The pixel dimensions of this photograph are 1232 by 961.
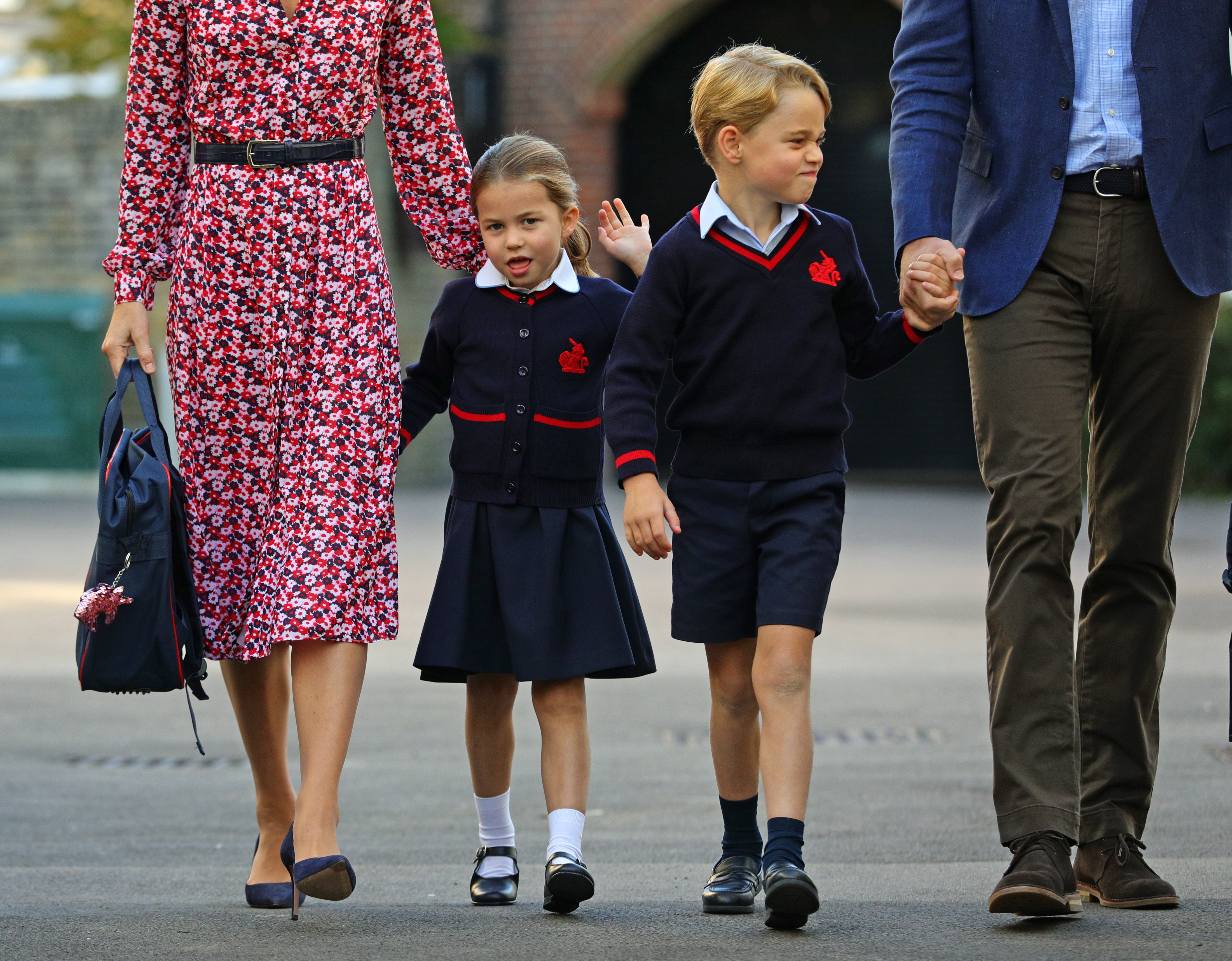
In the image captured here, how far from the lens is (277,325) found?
3.64 metres

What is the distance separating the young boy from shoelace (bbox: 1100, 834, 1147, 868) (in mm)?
691

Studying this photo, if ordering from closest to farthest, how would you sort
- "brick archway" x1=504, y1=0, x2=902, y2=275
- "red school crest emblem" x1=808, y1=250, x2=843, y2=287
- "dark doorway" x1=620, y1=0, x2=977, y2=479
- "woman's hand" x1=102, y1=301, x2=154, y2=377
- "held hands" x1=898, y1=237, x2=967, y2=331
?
"held hands" x1=898, y1=237, x2=967, y2=331 → "red school crest emblem" x1=808, y1=250, x2=843, y2=287 → "woman's hand" x1=102, y1=301, x2=154, y2=377 → "brick archway" x1=504, y1=0, x2=902, y2=275 → "dark doorway" x1=620, y1=0, x2=977, y2=479

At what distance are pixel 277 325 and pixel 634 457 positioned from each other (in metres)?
0.78

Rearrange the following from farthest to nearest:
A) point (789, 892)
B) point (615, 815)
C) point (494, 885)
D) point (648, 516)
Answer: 1. point (615, 815)
2. point (494, 885)
3. point (648, 516)
4. point (789, 892)

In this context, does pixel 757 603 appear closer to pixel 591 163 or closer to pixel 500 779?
pixel 500 779

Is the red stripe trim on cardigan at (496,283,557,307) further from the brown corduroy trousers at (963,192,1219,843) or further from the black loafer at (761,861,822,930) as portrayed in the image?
the black loafer at (761,861,822,930)

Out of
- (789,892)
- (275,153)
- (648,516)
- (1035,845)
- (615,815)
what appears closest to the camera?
(789,892)

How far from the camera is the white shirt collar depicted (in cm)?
375

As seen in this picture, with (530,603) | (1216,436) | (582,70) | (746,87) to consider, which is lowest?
(1216,436)

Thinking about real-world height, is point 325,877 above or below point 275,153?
below

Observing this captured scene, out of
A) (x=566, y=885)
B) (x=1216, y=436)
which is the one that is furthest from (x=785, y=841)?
(x=1216, y=436)

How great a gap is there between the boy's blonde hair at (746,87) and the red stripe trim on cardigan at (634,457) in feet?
2.02

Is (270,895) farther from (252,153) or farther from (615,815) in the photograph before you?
(615,815)

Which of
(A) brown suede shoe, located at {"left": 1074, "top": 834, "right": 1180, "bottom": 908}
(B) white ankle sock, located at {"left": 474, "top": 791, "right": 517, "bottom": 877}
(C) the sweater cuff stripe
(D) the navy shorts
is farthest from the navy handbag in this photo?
(A) brown suede shoe, located at {"left": 1074, "top": 834, "right": 1180, "bottom": 908}
